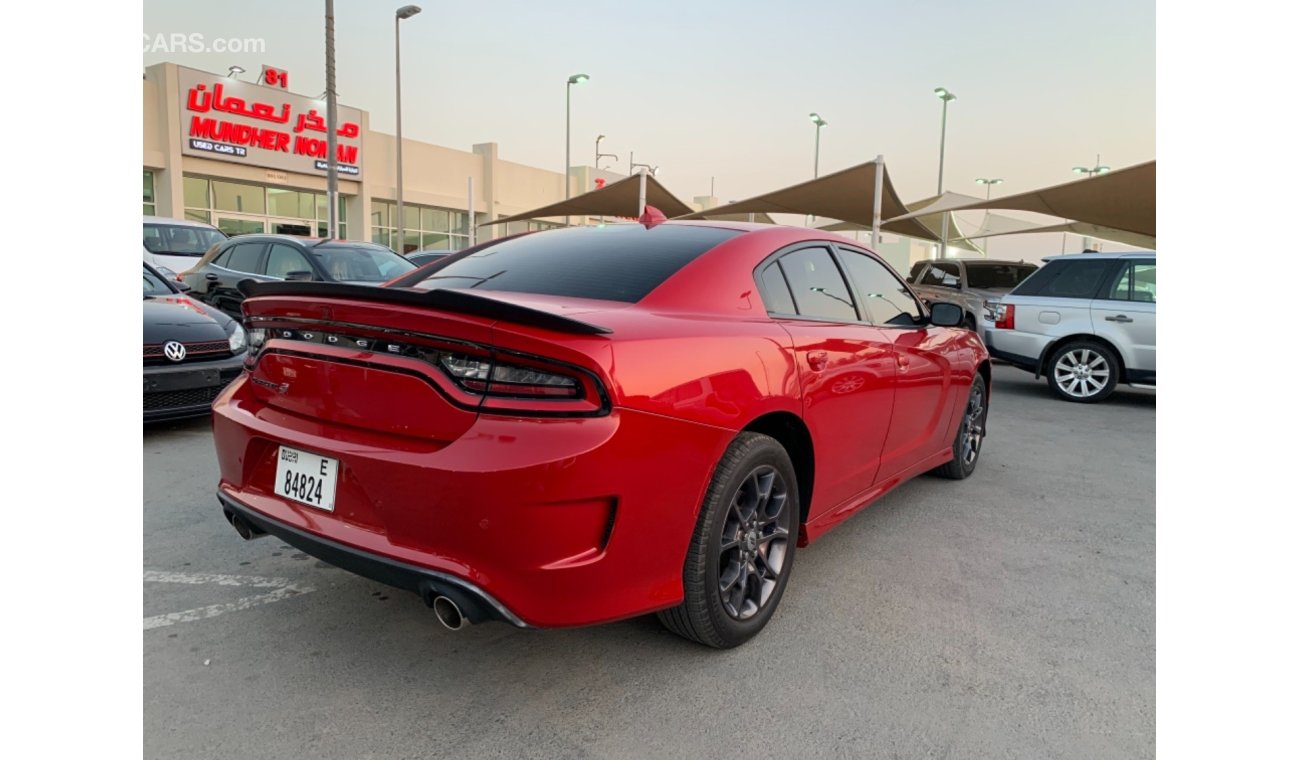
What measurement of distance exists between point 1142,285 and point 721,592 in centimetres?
787

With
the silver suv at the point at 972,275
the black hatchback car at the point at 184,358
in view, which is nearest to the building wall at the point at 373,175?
the black hatchback car at the point at 184,358

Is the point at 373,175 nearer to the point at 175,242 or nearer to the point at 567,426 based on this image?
the point at 175,242

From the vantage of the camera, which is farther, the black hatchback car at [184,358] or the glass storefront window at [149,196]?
the glass storefront window at [149,196]

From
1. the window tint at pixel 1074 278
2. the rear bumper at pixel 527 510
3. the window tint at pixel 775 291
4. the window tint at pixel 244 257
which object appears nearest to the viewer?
the rear bumper at pixel 527 510

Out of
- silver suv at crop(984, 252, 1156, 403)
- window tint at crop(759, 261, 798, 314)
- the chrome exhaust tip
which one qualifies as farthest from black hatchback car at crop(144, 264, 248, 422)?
silver suv at crop(984, 252, 1156, 403)

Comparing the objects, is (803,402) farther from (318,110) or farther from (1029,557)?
(318,110)

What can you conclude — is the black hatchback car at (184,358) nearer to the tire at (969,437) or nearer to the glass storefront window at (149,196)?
the tire at (969,437)

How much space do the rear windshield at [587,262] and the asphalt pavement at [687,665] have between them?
1.24 m

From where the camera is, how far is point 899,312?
4000 millimetres

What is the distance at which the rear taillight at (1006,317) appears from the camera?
9.18m

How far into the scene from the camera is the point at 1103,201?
49.6 ft

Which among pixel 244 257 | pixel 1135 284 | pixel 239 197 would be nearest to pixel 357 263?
pixel 244 257

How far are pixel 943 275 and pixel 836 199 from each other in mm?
5467

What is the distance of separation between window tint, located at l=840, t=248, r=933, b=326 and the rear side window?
5.65 m
